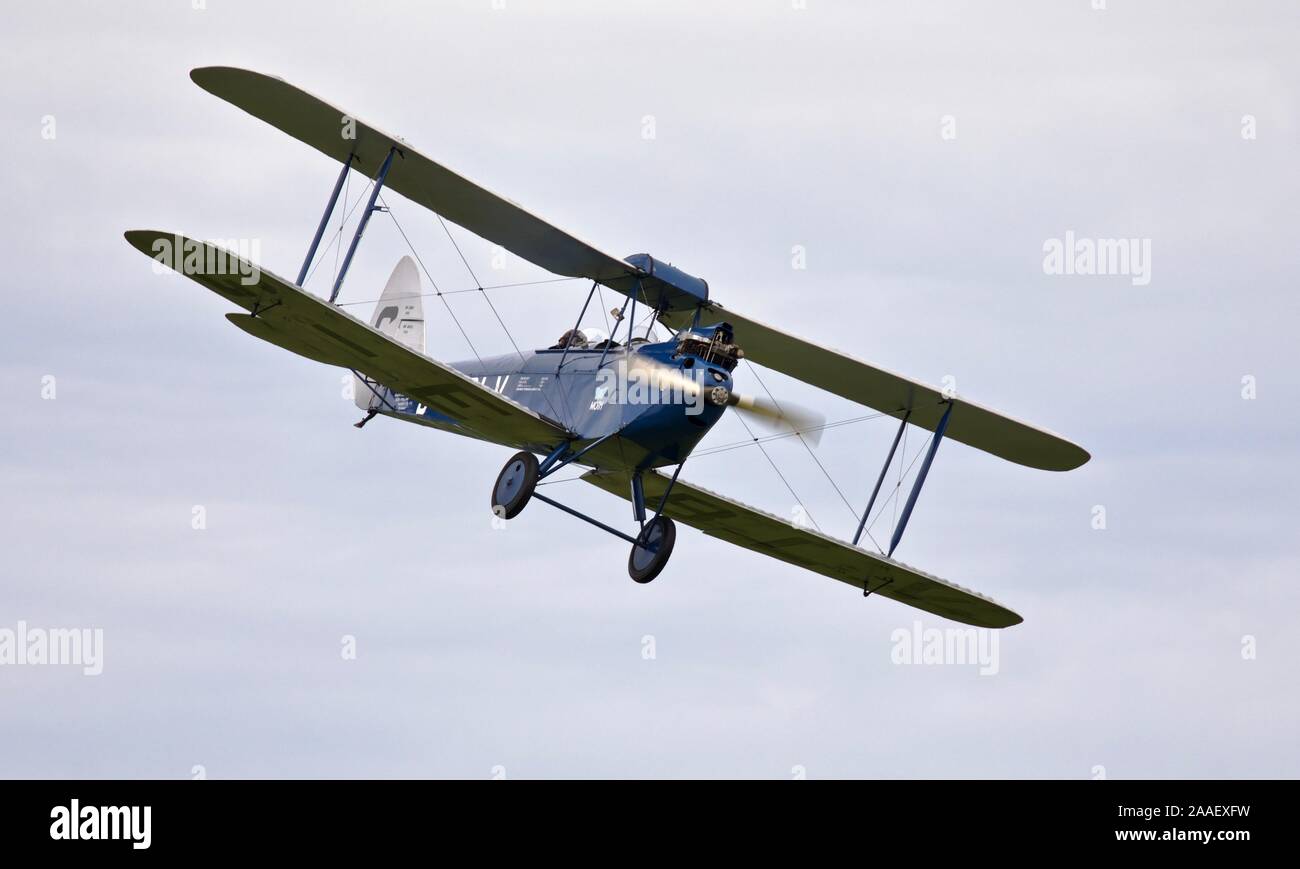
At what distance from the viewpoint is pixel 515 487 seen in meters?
22.1

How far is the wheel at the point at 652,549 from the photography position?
22203 mm

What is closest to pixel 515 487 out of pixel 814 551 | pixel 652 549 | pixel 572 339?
pixel 652 549

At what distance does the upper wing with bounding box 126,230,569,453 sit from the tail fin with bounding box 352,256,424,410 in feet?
14.7

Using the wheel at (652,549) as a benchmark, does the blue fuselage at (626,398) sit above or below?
above

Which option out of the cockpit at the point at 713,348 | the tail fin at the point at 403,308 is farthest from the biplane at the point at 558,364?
the tail fin at the point at 403,308

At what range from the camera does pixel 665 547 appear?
2222 centimetres

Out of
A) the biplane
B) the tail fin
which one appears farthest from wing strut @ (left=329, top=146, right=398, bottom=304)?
the tail fin

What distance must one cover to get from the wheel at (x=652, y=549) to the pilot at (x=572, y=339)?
2.23m

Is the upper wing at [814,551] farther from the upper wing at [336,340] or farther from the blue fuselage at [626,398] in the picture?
the upper wing at [336,340]

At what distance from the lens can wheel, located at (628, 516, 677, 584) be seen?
72.8 feet

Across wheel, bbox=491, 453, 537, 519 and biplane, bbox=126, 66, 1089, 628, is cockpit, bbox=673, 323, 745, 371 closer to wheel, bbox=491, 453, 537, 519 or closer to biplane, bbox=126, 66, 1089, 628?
biplane, bbox=126, 66, 1089, 628

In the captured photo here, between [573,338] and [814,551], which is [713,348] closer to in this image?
[573,338]

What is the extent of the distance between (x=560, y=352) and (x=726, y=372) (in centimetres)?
244
